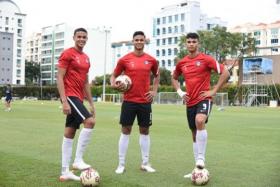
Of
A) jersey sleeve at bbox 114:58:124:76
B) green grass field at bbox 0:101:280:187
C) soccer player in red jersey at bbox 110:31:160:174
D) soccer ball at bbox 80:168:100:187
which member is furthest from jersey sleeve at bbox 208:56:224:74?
soccer ball at bbox 80:168:100:187

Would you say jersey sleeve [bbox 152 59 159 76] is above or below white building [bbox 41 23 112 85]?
below

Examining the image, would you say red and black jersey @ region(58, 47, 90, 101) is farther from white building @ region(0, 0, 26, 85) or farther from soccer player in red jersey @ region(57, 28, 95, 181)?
white building @ region(0, 0, 26, 85)

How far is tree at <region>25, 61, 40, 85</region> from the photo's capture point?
14850 cm

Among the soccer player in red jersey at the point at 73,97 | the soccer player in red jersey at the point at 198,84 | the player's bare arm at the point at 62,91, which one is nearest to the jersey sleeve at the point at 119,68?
the soccer player in red jersey at the point at 73,97

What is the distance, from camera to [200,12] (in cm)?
12825

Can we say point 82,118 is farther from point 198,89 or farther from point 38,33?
Result: point 38,33

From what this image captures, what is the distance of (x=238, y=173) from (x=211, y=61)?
1.89 meters

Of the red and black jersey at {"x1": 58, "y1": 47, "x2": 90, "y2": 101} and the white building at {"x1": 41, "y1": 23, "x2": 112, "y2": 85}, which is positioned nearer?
the red and black jersey at {"x1": 58, "y1": 47, "x2": 90, "y2": 101}

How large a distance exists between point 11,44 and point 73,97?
456 ft

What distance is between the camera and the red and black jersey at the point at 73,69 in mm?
7289

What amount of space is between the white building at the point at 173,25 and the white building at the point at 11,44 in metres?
40.6

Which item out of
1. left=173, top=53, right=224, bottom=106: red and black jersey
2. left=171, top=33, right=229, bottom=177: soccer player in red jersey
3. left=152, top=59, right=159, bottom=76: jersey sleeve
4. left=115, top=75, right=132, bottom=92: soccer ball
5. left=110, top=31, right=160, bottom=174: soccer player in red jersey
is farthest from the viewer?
left=152, top=59, right=159, bottom=76: jersey sleeve

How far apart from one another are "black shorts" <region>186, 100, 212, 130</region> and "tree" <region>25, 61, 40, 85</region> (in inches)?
5590

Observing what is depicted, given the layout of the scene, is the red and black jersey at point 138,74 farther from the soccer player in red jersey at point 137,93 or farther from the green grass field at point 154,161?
the green grass field at point 154,161
